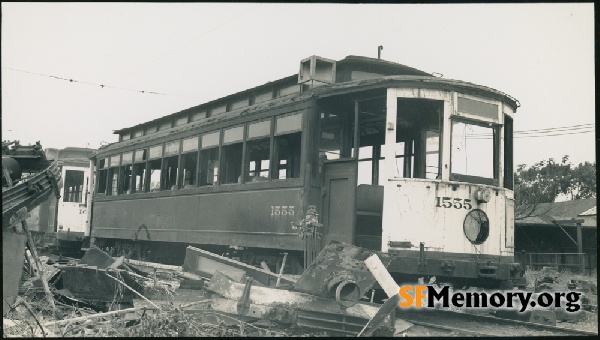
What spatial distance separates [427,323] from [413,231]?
1164 millimetres

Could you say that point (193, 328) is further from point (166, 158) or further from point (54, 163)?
point (166, 158)

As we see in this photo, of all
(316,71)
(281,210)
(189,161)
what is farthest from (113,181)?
(316,71)

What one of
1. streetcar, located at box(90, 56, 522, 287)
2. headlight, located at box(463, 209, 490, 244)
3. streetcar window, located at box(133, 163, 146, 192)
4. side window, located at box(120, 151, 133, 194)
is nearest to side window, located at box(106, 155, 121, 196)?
side window, located at box(120, 151, 133, 194)

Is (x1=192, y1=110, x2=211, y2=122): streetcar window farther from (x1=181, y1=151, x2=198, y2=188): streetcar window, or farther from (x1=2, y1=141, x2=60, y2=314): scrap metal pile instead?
(x1=2, y1=141, x2=60, y2=314): scrap metal pile

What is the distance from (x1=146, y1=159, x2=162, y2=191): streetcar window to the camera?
41.3ft

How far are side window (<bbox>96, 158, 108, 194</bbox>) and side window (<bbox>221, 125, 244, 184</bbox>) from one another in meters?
6.89

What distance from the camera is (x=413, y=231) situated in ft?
24.2

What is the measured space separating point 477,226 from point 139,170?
8625 mm

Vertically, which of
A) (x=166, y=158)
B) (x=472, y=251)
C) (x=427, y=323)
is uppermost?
(x=166, y=158)

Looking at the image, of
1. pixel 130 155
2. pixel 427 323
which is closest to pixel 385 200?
pixel 427 323

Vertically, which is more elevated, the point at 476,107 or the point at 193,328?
the point at 476,107

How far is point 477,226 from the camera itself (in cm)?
770

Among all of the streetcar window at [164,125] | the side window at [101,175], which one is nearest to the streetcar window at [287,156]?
the streetcar window at [164,125]

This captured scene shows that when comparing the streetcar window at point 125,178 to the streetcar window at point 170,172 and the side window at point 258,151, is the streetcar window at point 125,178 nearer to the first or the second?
the streetcar window at point 170,172
